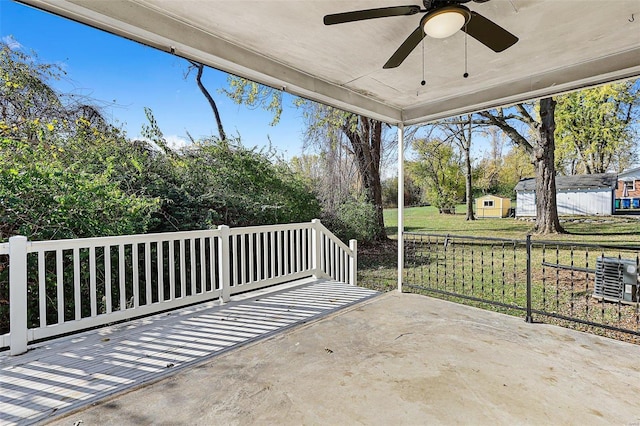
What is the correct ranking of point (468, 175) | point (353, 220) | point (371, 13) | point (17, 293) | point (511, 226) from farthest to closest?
point (468, 175)
point (511, 226)
point (353, 220)
point (17, 293)
point (371, 13)

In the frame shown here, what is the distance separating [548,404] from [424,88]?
3103 millimetres

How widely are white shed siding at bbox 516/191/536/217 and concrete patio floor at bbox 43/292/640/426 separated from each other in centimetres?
772

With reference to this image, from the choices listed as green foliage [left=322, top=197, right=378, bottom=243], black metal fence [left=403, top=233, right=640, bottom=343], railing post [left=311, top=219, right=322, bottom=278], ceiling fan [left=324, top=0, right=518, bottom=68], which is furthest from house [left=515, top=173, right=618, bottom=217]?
ceiling fan [left=324, top=0, right=518, bottom=68]

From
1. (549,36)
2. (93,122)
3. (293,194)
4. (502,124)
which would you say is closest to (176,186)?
(93,122)

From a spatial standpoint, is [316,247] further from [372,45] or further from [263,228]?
[372,45]

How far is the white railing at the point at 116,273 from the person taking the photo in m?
2.38

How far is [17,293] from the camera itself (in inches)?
91.7

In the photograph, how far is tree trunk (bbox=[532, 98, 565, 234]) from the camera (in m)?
8.47

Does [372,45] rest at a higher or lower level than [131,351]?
higher

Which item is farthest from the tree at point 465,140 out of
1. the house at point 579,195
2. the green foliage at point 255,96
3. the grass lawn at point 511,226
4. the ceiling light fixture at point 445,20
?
the ceiling light fixture at point 445,20

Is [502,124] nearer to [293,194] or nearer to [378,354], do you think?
[293,194]

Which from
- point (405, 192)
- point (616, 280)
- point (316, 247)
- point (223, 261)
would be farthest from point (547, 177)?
point (223, 261)

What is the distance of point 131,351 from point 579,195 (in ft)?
38.8

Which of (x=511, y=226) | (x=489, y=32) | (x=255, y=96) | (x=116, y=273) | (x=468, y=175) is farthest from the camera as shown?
(x=468, y=175)
